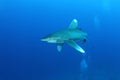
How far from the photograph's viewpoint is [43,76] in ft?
51.3

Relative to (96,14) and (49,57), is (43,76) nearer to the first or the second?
(49,57)

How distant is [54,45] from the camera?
66.9 feet

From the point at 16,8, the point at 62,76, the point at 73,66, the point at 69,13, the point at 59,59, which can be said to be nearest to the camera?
the point at 62,76

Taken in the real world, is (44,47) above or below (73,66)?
above

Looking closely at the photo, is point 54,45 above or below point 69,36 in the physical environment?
above

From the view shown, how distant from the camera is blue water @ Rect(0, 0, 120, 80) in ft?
52.8

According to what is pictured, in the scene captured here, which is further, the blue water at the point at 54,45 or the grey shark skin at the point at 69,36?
the blue water at the point at 54,45

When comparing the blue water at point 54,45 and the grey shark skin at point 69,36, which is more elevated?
the blue water at point 54,45

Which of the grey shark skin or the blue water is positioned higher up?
the blue water

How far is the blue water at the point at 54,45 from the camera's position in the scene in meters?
16.1

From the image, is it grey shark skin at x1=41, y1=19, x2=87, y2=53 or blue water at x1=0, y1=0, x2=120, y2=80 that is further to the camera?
blue water at x1=0, y1=0, x2=120, y2=80

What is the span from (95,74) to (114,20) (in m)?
9.99

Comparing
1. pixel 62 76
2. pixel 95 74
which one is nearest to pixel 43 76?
pixel 62 76

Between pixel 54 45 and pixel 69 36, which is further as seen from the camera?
pixel 54 45
